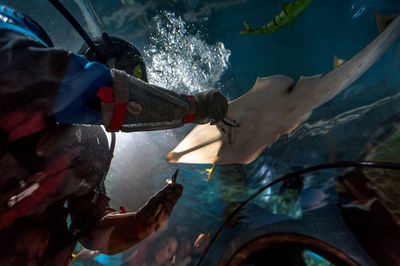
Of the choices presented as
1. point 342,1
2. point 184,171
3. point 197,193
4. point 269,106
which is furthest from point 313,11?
point 197,193

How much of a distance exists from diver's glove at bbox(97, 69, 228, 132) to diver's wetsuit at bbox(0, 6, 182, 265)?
0.09m

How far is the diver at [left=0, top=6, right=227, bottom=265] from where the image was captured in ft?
3.66

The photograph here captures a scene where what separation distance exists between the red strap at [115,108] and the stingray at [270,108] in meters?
1.46

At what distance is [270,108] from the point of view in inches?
100.0

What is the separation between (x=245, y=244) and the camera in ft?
14.1

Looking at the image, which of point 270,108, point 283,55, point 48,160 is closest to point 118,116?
point 48,160

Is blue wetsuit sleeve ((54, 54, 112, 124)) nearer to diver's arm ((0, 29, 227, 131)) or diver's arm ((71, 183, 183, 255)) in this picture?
diver's arm ((0, 29, 227, 131))

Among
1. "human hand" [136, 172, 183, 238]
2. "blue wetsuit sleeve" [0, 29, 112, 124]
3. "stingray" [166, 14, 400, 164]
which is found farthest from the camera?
"stingray" [166, 14, 400, 164]

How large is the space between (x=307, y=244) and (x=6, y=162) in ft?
17.5

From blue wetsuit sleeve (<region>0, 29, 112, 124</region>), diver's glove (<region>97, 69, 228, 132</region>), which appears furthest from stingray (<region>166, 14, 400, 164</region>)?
blue wetsuit sleeve (<region>0, 29, 112, 124</region>)

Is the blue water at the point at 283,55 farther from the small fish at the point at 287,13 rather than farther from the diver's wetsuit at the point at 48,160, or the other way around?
the diver's wetsuit at the point at 48,160

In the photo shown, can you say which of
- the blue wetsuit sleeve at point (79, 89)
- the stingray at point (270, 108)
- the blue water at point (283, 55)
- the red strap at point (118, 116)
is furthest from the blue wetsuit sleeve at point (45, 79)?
the blue water at point (283, 55)

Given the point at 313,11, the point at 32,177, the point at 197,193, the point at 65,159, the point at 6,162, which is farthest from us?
the point at 197,193

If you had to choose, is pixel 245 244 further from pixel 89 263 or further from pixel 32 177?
pixel 89 263
